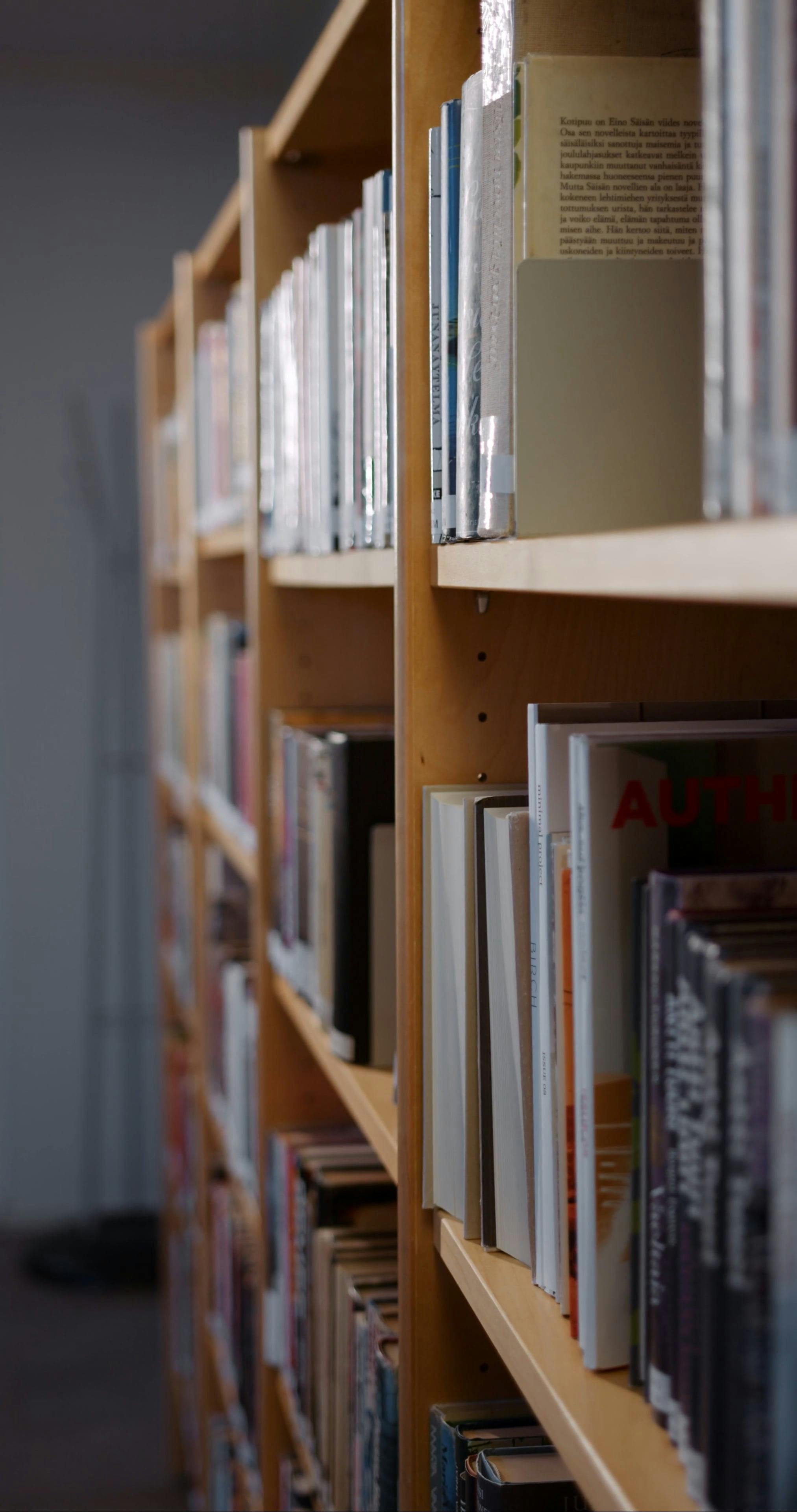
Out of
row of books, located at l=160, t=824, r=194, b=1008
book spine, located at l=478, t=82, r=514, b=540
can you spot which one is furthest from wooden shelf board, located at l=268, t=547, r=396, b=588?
row of books, located at l=160, t=824, r=194, b=1008

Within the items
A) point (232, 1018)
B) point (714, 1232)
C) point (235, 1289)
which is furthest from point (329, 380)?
point (235, 1289)

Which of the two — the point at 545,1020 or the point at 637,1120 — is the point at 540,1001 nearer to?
the point at 545,1020

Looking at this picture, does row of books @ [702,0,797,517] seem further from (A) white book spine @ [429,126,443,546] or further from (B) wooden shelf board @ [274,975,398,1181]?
(B) wooden shelf board @ [274,975,398,1181]

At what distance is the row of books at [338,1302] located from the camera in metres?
1.16

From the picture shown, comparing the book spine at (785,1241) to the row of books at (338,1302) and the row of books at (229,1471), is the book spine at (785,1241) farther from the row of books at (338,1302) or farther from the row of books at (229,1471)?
the row of books at (229,1471)

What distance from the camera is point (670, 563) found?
1.71 feet

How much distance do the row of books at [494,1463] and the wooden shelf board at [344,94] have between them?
1.00 m

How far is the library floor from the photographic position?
2.82 metres

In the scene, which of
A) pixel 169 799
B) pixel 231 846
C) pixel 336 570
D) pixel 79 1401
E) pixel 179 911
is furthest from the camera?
pixel 169 799

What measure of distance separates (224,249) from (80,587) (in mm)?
1834

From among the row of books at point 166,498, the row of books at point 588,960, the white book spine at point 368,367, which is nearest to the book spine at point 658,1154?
the row of books at point 588,960

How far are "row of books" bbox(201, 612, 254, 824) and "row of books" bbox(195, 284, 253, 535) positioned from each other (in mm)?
175

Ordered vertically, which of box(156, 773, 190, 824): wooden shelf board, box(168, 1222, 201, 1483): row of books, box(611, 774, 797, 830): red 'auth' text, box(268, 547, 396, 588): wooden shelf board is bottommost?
box(168, 1222, 201, 1483): row of books

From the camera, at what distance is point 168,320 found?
3143 millimetres
